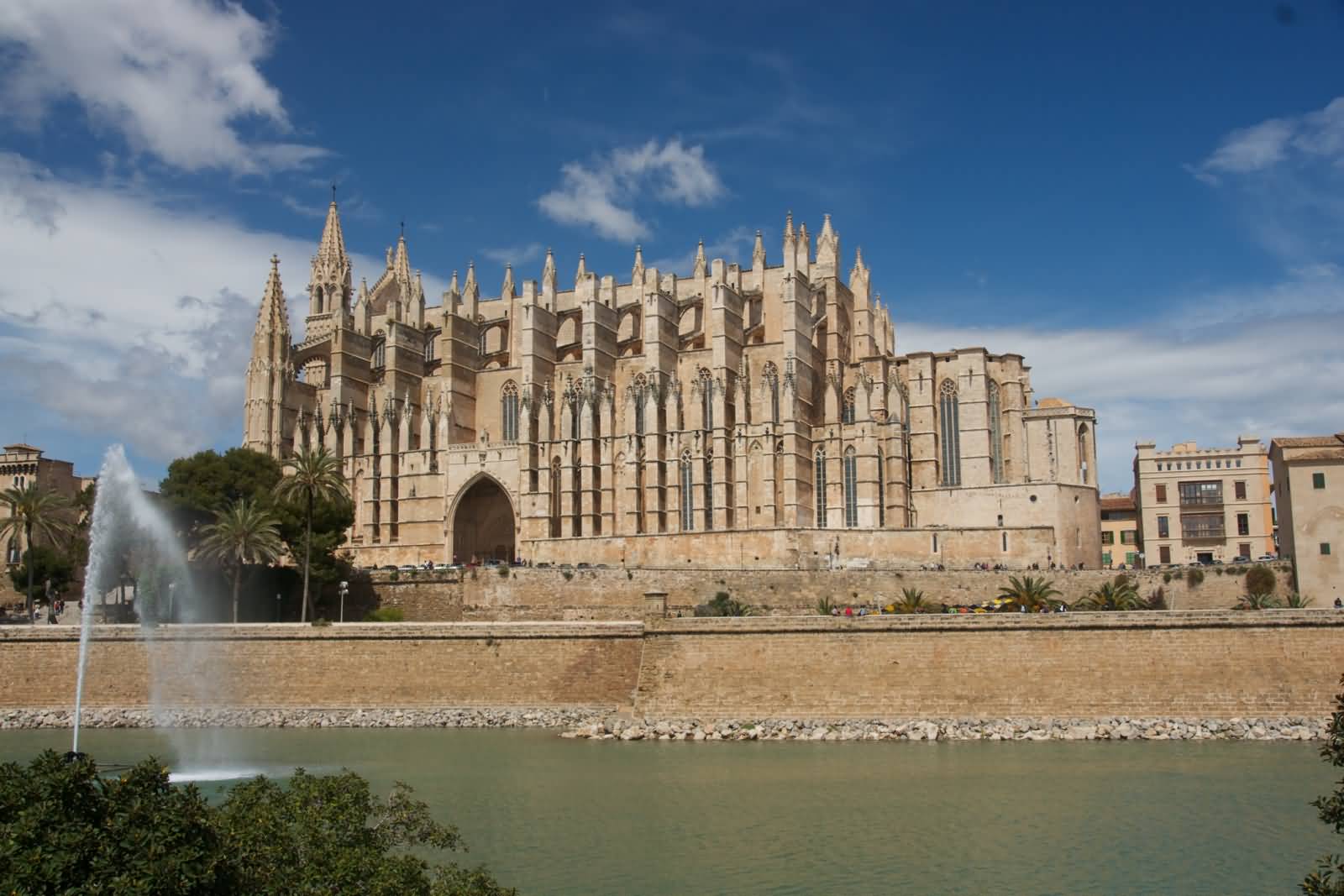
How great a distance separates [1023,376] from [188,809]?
43.4m

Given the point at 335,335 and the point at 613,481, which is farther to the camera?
the point at 335,335

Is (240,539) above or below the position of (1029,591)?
above

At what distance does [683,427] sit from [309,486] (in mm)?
14828

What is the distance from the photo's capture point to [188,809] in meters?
9.51

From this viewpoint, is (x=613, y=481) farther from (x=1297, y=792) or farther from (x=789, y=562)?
(x=1297, y=792)

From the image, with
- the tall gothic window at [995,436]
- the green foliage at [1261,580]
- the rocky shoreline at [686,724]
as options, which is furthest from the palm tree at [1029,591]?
the rocky shoreline at [686,724]

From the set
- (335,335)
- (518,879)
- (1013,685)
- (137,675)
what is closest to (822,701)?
(1013,685)

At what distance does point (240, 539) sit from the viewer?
40.3m

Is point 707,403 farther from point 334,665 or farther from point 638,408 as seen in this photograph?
point 334,665

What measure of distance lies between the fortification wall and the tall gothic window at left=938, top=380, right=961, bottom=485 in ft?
24.5

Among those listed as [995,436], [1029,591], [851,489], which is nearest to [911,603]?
[1029,591]

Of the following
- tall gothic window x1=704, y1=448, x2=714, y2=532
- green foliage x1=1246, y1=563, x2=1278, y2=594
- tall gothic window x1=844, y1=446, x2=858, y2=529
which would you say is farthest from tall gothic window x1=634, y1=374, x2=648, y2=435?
green foliage x1=1246, y1=563, x2=1278, y2=594

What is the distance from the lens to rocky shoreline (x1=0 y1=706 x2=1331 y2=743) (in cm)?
2684

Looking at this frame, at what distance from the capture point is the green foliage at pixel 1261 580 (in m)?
38.2
